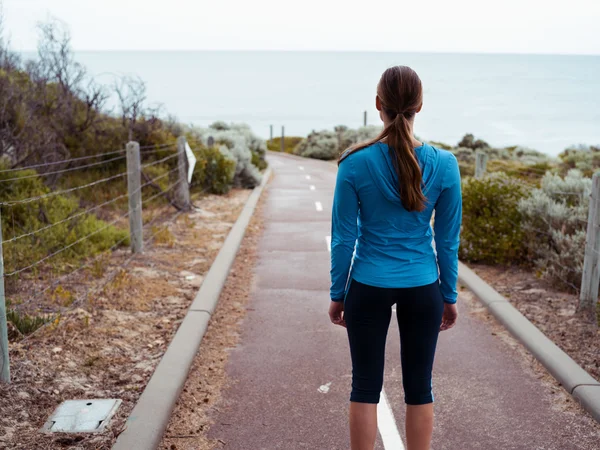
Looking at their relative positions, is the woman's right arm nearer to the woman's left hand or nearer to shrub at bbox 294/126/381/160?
the woman's left hand

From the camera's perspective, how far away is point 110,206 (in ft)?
38.9

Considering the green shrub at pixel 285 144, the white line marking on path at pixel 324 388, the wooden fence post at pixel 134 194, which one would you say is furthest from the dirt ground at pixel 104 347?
the green shrub at pixel 285 144

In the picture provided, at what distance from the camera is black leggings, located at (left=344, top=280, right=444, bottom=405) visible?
2953mm

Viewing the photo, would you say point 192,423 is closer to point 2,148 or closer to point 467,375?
point 467,375

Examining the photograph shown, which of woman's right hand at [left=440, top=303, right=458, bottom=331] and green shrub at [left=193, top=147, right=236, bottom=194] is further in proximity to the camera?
green shrub at [left=193, top=147, right=236, bottom=194]

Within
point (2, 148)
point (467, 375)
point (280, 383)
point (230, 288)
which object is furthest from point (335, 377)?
point (2, 148)

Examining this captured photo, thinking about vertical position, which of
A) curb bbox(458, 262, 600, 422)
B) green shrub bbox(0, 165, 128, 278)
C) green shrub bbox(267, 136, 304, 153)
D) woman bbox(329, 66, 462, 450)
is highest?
woman bbox(329, 66, 462, 450)

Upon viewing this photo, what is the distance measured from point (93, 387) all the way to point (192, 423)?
92cm

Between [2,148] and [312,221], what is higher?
[2,148]

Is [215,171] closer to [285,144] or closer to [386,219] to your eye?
[386,219]

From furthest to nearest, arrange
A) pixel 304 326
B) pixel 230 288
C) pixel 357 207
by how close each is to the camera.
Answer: pixel 230 288
pixel 304 326
pixel 357 207

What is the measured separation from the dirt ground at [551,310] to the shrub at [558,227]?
24cm

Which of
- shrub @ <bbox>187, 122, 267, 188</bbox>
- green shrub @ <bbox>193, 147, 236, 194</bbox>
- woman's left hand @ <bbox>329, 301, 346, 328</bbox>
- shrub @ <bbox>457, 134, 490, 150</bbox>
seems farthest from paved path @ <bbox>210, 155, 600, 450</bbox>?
shrub @ <bbox>457, 134, 490, 150</bbox>

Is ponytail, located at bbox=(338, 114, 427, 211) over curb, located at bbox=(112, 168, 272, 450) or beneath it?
over
